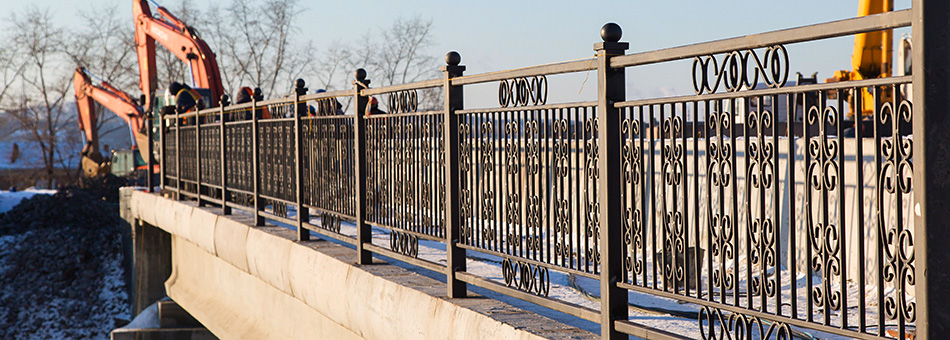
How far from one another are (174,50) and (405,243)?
22.2m

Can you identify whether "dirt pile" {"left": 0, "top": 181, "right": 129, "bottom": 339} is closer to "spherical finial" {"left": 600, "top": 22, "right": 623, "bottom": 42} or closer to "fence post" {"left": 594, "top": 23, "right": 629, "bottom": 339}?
"fence post" {"left": 594, "top": 23, "right": 629, "bottom": 339}

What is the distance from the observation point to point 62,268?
22797mm

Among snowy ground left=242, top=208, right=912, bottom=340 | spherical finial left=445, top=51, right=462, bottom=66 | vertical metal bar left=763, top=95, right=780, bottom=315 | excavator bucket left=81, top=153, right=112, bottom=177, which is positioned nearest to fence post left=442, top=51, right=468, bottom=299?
spherical finial left=445, top=51, right=462, bottom=66

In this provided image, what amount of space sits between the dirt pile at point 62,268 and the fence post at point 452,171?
16646 millimetres

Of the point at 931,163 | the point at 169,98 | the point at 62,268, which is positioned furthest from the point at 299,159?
the point at 62,268

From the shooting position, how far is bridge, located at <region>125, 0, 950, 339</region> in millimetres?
2568

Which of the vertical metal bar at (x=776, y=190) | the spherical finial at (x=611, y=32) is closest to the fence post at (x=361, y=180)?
the spherical finial at (x=611, y=32)

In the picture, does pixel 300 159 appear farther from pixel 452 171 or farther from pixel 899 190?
pixel 899 190

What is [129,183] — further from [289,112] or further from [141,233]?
[289,112]

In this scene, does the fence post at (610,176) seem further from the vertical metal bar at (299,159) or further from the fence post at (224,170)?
the fence post at (224,170)

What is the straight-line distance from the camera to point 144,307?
15.6m

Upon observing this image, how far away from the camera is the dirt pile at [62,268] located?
19.8m

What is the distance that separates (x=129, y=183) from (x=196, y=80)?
25.8ft

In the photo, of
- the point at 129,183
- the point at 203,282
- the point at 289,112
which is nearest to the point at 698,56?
the point at 289,112
